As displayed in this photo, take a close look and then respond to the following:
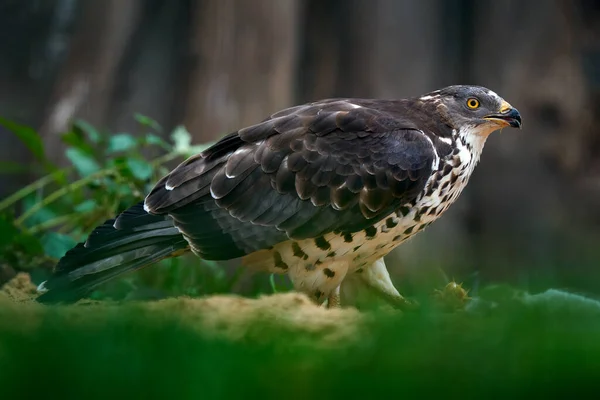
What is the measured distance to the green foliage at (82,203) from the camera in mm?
4859

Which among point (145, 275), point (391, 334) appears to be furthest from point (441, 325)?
point (145, 275)

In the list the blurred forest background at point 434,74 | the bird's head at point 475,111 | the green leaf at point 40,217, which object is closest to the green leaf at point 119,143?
the green leaf at point 40,217

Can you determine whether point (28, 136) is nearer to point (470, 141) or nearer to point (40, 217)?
point (40, 217)

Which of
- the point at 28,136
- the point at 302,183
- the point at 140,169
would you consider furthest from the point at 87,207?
the point at 302,183

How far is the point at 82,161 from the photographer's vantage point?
18.0 ft

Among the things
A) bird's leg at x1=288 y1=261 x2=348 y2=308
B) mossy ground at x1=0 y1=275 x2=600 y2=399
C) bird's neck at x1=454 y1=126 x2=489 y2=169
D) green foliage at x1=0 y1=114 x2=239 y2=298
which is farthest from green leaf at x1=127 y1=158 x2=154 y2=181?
mossy ground at x1=0 y1=275 x2=600 y2=399

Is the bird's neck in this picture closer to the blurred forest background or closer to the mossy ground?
the blurred forest background

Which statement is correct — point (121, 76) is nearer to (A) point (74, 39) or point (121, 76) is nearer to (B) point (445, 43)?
(A) point (74, 39)

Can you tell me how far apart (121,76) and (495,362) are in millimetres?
6213

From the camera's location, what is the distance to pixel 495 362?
99 cm

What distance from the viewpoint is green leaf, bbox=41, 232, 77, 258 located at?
484cm

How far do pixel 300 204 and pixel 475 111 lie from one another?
104 cm

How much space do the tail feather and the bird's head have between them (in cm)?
139

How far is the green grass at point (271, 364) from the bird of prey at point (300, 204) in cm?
258
